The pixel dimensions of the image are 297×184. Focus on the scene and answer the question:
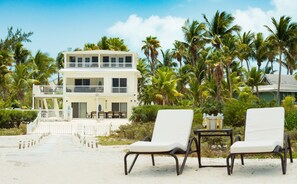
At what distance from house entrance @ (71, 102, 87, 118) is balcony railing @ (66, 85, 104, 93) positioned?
1.38m

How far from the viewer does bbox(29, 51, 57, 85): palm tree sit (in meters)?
54.4

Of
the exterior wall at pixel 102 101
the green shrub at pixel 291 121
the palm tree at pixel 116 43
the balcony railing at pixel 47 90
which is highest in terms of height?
the palm tree at pixel 116 43

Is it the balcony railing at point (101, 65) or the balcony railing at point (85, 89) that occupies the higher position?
the balcony railing at point (101, 65)

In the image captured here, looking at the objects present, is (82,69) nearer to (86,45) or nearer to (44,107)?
(44,107)

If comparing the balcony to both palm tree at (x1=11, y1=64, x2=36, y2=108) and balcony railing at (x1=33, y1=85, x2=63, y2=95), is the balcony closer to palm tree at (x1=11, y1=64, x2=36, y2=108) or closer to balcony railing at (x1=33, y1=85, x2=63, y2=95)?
balcony railing at (x1=33, y1=85, x2=63, y2=95)

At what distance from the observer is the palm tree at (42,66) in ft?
178

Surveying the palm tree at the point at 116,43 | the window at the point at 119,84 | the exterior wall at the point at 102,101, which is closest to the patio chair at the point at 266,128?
the exterior wall at the point at 102,101

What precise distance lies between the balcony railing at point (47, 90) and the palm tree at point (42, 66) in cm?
977

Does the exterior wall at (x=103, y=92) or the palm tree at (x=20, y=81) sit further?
the palm tree at (x=20, y=81)

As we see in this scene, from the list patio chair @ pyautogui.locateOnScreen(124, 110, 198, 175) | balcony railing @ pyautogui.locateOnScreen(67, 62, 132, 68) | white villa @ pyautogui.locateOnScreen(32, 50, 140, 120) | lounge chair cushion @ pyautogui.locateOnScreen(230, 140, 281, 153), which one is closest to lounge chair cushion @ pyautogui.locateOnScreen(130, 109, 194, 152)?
patio chair @ pyautogui.locateOnScreen(124, 110, 198, 175)

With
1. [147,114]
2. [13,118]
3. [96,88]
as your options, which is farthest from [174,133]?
[96,88]

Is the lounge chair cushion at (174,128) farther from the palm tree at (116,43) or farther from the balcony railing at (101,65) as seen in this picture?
the palm tree at (116,43)

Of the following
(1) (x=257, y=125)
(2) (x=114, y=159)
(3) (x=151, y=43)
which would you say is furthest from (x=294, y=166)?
(3) (x=151, y=43)

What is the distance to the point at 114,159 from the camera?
35.5 ft
